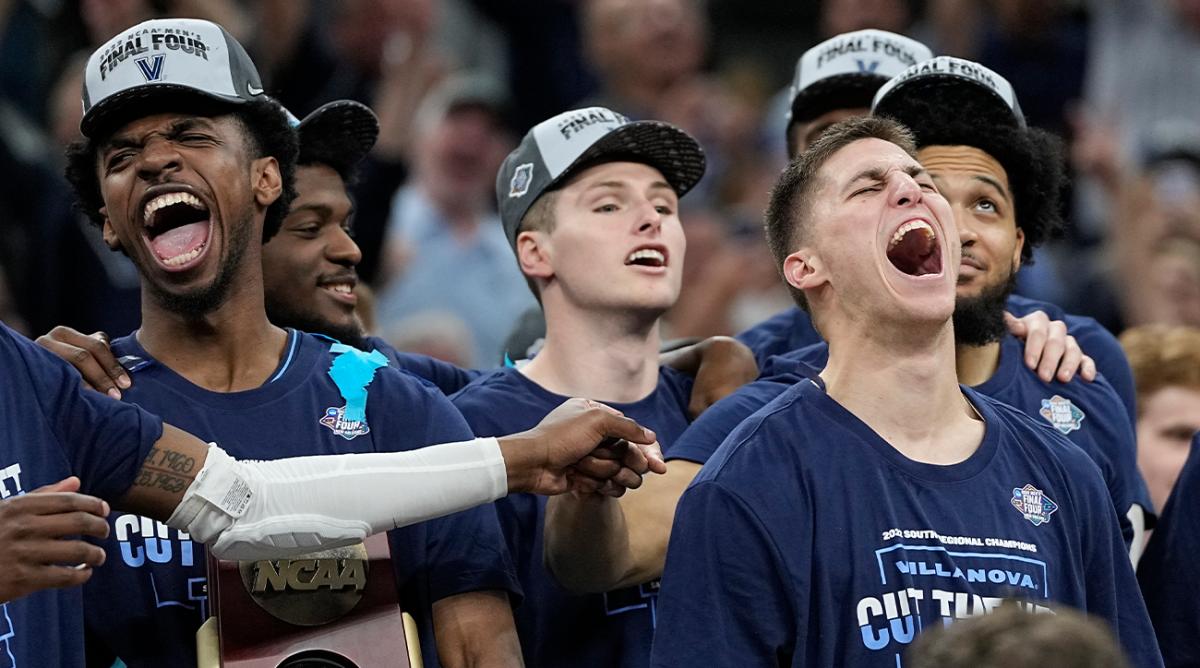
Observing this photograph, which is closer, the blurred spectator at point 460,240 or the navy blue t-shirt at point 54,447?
the navy blue t-shirt at point 54,447

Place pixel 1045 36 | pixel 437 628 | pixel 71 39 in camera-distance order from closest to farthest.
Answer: pixel 437 628, pixel 71 39, pixel 1045 36

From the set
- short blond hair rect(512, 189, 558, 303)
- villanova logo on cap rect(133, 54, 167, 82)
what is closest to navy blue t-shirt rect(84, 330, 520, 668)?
villanova logo on cap rect(133, 54, 167, 82)

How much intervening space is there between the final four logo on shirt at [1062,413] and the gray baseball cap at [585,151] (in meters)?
1.24

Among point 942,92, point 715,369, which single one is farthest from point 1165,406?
point 715,369

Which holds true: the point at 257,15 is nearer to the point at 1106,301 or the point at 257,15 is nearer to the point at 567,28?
the point at 567,28

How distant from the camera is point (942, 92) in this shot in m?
5.24

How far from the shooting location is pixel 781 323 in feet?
18.9

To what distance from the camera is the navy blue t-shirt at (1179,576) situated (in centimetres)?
467

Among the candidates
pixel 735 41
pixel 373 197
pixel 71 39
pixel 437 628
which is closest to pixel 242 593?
pixel 437 628

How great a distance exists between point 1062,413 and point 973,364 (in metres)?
0.26

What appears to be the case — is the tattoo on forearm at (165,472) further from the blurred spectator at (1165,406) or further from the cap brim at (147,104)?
the blurred spectator at (1165,406)

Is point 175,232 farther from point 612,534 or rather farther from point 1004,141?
point 1004,141

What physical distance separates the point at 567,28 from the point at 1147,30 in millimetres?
2996

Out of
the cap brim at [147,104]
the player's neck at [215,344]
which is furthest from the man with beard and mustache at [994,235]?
the cap brim at [147,104]
